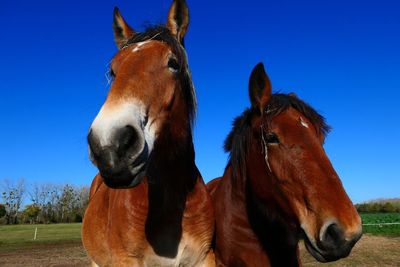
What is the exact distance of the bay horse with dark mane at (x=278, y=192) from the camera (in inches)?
127

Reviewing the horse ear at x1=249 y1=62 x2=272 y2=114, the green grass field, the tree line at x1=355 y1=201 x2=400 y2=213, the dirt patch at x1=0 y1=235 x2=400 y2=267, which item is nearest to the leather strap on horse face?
the horse ear at x1=249 y1=62 x2=272 y2=114

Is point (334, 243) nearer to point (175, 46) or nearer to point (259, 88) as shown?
point (259, 88)

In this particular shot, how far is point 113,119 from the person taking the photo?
2.51 m

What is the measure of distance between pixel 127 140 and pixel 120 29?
2180mm

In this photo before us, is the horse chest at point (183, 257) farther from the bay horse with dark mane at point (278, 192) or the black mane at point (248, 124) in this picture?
the black mane at point (248, 124)

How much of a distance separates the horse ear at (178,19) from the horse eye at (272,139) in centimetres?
138

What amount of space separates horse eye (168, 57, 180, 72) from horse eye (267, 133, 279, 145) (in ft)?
4.19

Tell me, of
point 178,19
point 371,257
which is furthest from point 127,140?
point 371,257

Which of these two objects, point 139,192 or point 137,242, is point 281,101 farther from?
point 137,242

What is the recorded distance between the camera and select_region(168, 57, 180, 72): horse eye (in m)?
3.37

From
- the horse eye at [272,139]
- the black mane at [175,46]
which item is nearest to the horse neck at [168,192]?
the black mane at [175,46]

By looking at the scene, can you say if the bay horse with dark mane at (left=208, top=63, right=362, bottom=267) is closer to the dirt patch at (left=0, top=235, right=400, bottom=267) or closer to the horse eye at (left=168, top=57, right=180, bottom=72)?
the horse eye at (left=168, top=57, right=180, bottom=72)

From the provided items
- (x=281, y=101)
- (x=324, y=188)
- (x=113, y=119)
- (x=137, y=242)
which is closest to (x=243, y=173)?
(x=281, y=101)

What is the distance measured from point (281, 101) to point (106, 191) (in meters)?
2.59
